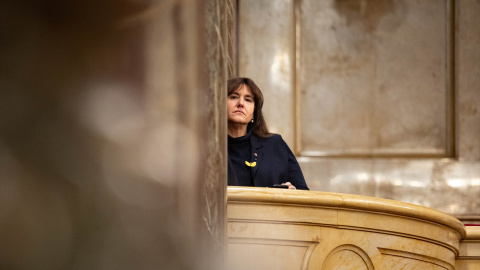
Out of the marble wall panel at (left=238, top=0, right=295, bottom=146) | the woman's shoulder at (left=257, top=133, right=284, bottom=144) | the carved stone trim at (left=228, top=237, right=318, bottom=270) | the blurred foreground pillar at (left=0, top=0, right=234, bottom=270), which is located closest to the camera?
the blurred foreground pillar at (left=0, top=0, right=234, bottom=270)

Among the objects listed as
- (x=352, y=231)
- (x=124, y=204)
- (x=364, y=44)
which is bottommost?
(x=352, y=231)

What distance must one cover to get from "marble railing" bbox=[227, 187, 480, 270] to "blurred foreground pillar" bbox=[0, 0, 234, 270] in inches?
47.7

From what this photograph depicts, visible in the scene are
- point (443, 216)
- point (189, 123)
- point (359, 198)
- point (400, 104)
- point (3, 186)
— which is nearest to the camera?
point (3, 186)

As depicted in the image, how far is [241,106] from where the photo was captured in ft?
11.4

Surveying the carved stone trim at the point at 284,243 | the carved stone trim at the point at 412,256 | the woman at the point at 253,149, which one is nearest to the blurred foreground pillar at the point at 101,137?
the carved stone trim at the point at 284,243

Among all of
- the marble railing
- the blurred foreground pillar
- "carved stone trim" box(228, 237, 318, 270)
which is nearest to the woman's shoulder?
the marble railing

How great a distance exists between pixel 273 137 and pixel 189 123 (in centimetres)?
284

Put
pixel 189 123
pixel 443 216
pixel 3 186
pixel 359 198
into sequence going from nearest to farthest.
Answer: pixel 3 186 → pixel 189 123 → pixel 359 198 → pixel 443 216

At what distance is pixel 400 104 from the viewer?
5.49 meters

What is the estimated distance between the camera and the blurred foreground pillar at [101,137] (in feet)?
1.69

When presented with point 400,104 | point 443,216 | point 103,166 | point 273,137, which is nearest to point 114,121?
point 103,166

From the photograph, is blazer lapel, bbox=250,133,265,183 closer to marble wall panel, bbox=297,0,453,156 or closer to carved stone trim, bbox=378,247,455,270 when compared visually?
carved stone trim, bbox=378,247,455,270

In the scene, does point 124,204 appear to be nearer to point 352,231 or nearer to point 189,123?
point 189,123

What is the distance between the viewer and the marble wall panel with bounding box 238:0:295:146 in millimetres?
5531
